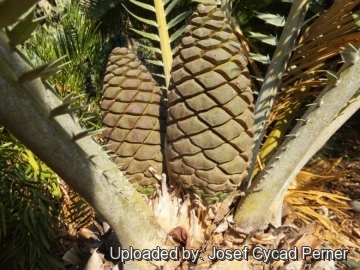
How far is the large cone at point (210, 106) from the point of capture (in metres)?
0.69

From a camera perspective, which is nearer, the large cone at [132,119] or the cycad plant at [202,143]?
the cycad plant at [202,143]

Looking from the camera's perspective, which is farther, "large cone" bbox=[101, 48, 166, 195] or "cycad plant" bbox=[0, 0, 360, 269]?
"large cone" bbox=[101, 48, 166, 195]

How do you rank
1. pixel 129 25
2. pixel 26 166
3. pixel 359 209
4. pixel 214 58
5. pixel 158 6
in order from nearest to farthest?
pixel 214 58
pixel 158 6
pixel 26 166
pixel 359 209
pixel 129 25

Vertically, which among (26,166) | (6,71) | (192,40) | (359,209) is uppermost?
(6,71)

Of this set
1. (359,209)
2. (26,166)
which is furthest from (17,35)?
(359,209)

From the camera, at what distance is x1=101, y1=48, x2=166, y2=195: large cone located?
771mm

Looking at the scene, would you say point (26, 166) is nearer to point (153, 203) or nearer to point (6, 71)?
point (153, 203)

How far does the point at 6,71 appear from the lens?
0.41m

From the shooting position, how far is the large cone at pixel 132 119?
0.77 meters

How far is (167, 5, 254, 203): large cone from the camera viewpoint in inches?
27.0

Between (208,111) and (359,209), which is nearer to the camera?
(208,111)

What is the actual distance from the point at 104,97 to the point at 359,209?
1346 millimetres

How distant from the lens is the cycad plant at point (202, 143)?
0.61m

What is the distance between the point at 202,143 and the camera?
27.8 inches
